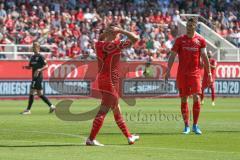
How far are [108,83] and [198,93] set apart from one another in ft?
12.9

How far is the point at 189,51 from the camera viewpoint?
19469 mm

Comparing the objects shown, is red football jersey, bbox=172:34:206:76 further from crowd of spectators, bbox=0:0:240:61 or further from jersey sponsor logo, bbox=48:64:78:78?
crowd of spectators, bbox=0:0:240:61

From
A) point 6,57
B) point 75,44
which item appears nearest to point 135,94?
point 75,44

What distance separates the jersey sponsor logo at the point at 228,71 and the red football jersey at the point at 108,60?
2736 centimetres

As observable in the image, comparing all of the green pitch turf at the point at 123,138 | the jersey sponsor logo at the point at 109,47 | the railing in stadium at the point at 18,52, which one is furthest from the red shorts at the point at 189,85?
the railing in stadium at the point at 18,52

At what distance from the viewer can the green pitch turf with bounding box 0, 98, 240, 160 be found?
14391 mm

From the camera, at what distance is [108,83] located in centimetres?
1623

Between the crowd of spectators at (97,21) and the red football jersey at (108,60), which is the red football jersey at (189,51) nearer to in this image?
the red football jersey at (108,60)

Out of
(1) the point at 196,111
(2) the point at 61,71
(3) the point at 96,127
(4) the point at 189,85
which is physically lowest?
(2) the point at 61,71

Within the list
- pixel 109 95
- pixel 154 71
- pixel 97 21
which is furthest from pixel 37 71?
pixel 97 21

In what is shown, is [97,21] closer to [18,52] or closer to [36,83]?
[18,52]

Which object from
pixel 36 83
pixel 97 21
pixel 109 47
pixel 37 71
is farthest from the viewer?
pixel 97 21

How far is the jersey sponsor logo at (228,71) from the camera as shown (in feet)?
142

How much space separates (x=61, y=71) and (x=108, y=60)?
23.0 meters
